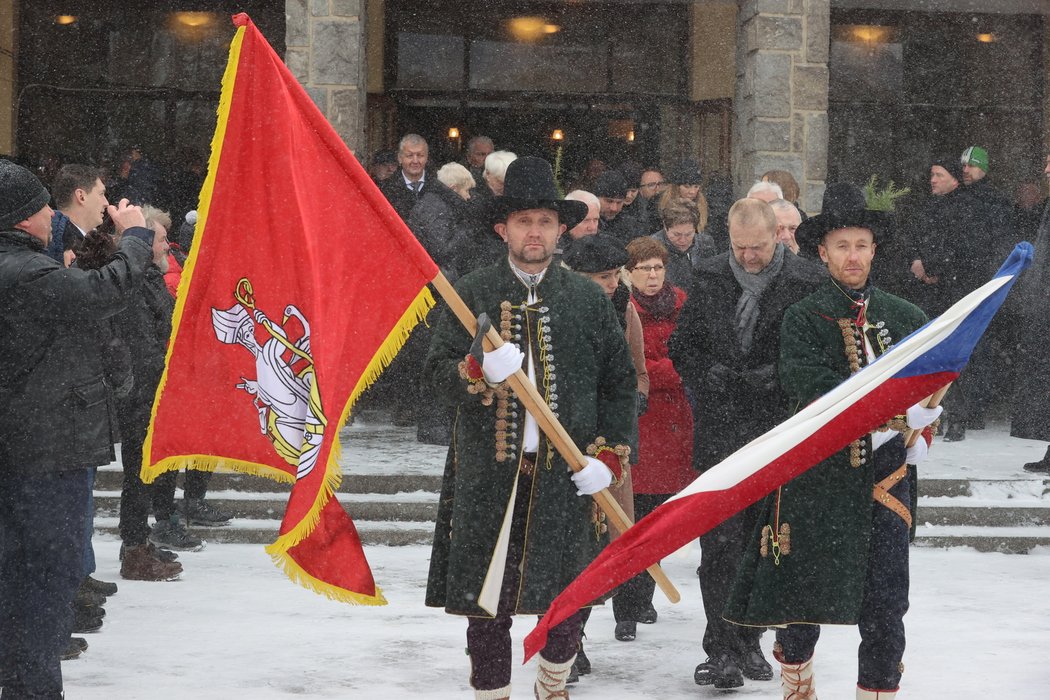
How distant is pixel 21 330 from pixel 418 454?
565cm

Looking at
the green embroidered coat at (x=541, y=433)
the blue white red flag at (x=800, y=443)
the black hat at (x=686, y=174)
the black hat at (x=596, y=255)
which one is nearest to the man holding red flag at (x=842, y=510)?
the blue white red flag at (x=800, y=443)

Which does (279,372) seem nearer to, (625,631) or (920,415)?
(920,415)

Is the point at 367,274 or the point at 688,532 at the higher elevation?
the point at 367,274

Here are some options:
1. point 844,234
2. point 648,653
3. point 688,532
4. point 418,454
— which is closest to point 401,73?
point 418,454

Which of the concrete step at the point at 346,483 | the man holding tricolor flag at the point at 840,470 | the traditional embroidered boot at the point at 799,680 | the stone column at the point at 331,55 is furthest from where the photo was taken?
the stone column at the point at 331,55

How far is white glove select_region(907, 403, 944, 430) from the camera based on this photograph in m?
5.01

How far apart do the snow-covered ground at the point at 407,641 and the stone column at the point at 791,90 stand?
4.07 m

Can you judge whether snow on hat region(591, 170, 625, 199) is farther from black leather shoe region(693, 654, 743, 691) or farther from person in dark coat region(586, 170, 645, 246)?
black leather shoe region(693, 654, 743, 691)

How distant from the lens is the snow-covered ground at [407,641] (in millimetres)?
6375

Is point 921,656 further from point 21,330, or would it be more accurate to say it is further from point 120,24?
point 120,24

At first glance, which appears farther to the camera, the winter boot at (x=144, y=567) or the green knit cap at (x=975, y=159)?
the green knit cap at (x=975, y=159)

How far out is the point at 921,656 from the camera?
22.7 ft

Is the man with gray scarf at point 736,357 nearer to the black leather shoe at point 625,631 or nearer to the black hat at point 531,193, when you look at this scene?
the black leather shoe at point 625,631

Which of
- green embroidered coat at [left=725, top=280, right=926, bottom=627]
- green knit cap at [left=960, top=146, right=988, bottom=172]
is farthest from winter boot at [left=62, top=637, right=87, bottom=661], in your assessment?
green knit cap at [left=960, top=146, right=988, bottom=172]
